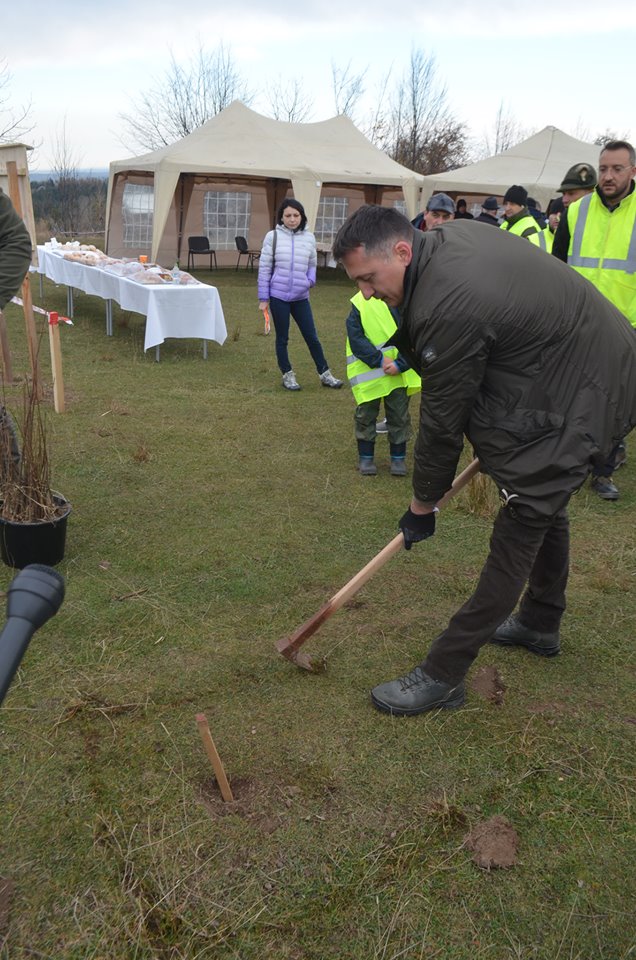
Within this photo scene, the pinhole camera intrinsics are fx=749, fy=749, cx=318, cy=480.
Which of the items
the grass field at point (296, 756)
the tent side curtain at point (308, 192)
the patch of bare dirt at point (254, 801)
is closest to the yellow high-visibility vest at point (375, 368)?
the grass field at point (296, 756)

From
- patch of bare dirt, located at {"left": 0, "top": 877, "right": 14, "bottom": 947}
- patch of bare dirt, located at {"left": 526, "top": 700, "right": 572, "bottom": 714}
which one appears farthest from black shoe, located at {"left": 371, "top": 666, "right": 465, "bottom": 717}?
patch of bare dirt, located at {"left": 0, "top": 877, "right": 14, "bottom": 947}

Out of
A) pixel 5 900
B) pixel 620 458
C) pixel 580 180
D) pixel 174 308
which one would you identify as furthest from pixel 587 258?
pixel 174 308

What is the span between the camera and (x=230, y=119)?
17828mm

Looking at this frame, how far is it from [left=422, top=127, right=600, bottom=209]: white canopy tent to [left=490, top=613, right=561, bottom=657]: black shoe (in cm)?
1654

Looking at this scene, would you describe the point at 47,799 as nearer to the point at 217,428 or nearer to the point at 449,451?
the point at 449,451

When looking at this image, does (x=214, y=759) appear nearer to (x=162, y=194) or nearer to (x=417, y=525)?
(x=417, y=525)

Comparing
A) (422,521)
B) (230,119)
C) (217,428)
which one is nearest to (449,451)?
(422,521)

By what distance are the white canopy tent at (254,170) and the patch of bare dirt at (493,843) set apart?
1557 cm

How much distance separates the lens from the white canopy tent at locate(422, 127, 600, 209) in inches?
708

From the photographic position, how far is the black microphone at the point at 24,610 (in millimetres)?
977

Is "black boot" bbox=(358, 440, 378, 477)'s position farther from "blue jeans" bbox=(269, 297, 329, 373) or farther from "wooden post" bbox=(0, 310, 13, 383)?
"wooden post" bbox=(0, 310, 13, 383)

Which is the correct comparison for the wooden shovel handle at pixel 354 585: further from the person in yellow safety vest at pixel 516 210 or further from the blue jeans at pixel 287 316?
the blue jeans at pixel 287 316

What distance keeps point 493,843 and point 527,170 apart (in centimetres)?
1925

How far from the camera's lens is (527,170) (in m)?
18.8
